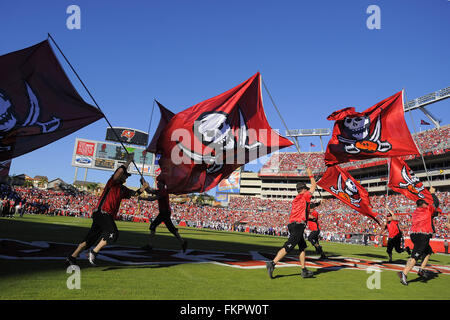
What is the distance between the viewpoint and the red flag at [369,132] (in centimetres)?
1027

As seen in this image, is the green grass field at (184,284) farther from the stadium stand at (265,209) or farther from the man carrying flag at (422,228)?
the stadium stand at (265,209)

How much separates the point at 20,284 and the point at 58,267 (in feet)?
4.94

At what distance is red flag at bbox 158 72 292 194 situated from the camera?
8.71 m

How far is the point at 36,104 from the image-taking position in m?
7.05

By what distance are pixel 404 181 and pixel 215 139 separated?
7.78 metres

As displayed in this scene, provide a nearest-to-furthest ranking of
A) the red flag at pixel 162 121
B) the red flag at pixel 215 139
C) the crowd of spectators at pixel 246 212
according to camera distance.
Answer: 1. the red flag at pixel 215 139
2. the red flag at pixel 162 121
3. the crowd of spectators at pixel 246 212

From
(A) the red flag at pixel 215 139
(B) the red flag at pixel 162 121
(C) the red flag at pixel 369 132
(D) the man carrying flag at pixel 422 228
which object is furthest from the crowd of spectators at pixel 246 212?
(D) the man carrying flag at pixel 422 228

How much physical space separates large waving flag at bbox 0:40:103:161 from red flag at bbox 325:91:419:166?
7.87 m

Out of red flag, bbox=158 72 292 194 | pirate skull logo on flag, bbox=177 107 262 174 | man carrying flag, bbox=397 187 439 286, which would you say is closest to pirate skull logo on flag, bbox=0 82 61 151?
red flag, bbox=158 72 292 194

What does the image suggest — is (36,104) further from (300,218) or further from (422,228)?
(422,228)

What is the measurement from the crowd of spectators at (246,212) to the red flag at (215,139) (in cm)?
2294
